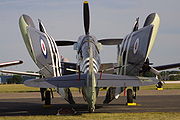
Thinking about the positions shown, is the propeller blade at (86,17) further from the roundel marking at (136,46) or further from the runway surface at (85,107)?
the runway surface at (85,107)

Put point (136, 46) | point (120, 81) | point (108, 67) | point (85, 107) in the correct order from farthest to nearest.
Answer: point (108, 67), point (85, 107), point (136, 46), point (120, 81)

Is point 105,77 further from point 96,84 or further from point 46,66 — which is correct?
point 46,66

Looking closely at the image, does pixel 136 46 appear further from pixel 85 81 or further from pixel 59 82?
pixel 59 82

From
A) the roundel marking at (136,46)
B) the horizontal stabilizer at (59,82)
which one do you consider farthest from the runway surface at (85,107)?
the horizontal stabilizer at (59,82)

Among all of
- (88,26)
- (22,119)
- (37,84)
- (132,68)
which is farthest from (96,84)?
(88,26)

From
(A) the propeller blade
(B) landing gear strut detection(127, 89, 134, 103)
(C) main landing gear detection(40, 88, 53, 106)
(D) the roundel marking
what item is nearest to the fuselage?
(D) the roundel marking

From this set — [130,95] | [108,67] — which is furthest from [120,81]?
[130,95]

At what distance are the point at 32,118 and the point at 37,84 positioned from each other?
144 centimetres

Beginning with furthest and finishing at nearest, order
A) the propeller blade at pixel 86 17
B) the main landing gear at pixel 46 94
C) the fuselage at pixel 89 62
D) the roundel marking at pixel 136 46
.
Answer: the main landing gear at pixel 46 94, the propeller blade at pixel 86 17, the roundel marking at pixel 136 46, the fuselage at pixel 89 62

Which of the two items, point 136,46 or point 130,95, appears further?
point 130,95

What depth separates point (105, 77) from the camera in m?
13.9

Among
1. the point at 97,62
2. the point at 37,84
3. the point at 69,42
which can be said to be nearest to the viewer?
the point at 37,84

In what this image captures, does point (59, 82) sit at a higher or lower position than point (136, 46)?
lower

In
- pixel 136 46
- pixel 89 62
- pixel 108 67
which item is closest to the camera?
pixel 89 62
